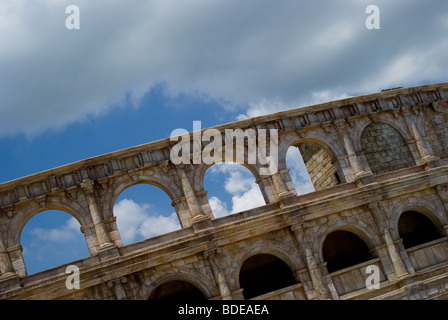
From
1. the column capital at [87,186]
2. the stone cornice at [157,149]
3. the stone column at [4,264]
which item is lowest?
the stone column at [4,264]

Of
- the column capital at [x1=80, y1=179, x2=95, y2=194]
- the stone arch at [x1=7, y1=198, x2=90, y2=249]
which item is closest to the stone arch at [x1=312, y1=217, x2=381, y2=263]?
the column capital at [x1=80, y1=179, x2=95, y2=194]

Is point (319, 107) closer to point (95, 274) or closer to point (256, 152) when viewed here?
point (256, 152)

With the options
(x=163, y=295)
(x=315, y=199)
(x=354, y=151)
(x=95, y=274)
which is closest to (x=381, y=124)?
(x=354, y=151)

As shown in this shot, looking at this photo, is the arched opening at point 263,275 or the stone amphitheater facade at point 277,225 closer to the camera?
the stone amphitheater facade at point 277,225

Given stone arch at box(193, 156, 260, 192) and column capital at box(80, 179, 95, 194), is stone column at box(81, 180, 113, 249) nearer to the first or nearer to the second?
column capital at box(80, 179, 95, 194)

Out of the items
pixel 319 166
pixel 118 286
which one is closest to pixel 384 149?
pixel 319 166

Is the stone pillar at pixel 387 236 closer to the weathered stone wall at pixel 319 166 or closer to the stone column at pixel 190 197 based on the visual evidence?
the weathered stone wall at pixel 319 166

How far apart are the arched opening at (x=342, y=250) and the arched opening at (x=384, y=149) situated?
3.51m

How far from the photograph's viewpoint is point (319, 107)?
72.8 ft

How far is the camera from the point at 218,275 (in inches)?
725

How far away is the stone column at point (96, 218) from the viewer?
1833 cm

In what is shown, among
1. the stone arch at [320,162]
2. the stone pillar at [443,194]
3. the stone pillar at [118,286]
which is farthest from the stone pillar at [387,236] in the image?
the stone pillar at [118,286]

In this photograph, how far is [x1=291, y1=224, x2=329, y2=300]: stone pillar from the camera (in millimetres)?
18998

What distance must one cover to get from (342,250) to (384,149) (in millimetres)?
5520
